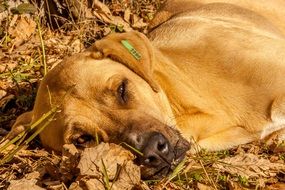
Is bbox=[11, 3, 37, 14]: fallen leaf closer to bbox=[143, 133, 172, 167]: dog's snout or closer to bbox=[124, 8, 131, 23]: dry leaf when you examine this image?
bbox=[124, 8, 131, 23]: dry leaf

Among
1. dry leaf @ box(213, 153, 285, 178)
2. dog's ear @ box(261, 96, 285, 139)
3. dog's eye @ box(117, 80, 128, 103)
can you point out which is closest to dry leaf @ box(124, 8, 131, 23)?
dog's eye @ box(117, 80, 128, 103)

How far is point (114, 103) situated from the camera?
411 centimetres

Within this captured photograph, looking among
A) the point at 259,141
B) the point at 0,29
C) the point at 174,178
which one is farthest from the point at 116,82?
the point at 0,29

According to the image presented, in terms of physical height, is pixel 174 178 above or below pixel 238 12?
below

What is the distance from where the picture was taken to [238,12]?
Answer: 557cm

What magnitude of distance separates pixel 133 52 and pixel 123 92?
0.38 meters

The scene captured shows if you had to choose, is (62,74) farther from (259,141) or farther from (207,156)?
(259,141)

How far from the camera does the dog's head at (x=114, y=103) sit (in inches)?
150

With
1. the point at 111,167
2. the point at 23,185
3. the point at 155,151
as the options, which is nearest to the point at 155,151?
the point at 155,151

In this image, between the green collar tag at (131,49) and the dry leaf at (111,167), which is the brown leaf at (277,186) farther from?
the green collar tag at (131,49)

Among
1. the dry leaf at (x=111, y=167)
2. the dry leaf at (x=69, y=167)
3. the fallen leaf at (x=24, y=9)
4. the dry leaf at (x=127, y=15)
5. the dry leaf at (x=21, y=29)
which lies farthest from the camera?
the dry leaf at (x=127, y=15)

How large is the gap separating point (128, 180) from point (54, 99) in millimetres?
992

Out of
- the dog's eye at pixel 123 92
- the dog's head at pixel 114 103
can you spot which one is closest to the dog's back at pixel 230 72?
the dog's head at pixel 114 103

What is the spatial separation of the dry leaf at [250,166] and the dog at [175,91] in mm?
300
